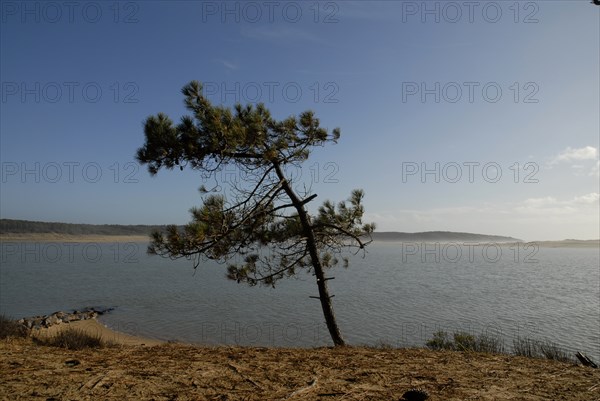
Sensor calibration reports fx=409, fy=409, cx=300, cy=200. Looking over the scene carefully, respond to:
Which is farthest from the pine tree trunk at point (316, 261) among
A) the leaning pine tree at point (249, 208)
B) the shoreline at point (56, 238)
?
the shoreline at point (56, 238)

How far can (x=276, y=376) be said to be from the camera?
586 centimetres

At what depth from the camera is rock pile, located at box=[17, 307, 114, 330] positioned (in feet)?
60.6

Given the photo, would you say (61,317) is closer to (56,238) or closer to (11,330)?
(11,330)

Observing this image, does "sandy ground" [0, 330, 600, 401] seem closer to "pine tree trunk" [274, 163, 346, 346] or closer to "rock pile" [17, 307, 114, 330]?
"pine tree trunk" [274, 163, 346, 346]

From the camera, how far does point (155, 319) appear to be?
2111 cm

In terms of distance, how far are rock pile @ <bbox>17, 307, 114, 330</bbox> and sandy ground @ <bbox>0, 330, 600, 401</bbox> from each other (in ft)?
42.1

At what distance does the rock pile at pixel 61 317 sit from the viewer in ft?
60.6

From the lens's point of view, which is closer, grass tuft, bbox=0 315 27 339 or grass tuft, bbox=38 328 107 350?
grass tuft, bbox=38 328 107 350

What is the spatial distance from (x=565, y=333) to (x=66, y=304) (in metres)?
27.2

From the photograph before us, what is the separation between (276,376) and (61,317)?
19075 mm

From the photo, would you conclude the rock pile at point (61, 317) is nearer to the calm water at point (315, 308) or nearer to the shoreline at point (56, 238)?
the calm water at point (315, 308)

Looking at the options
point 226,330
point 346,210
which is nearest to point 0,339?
point 346,210

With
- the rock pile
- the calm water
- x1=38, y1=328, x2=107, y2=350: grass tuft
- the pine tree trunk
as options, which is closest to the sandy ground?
x1=38, y1=328, x2=107, y2=350: grass tuft

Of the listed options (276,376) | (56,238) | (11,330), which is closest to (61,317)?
(11,330)
